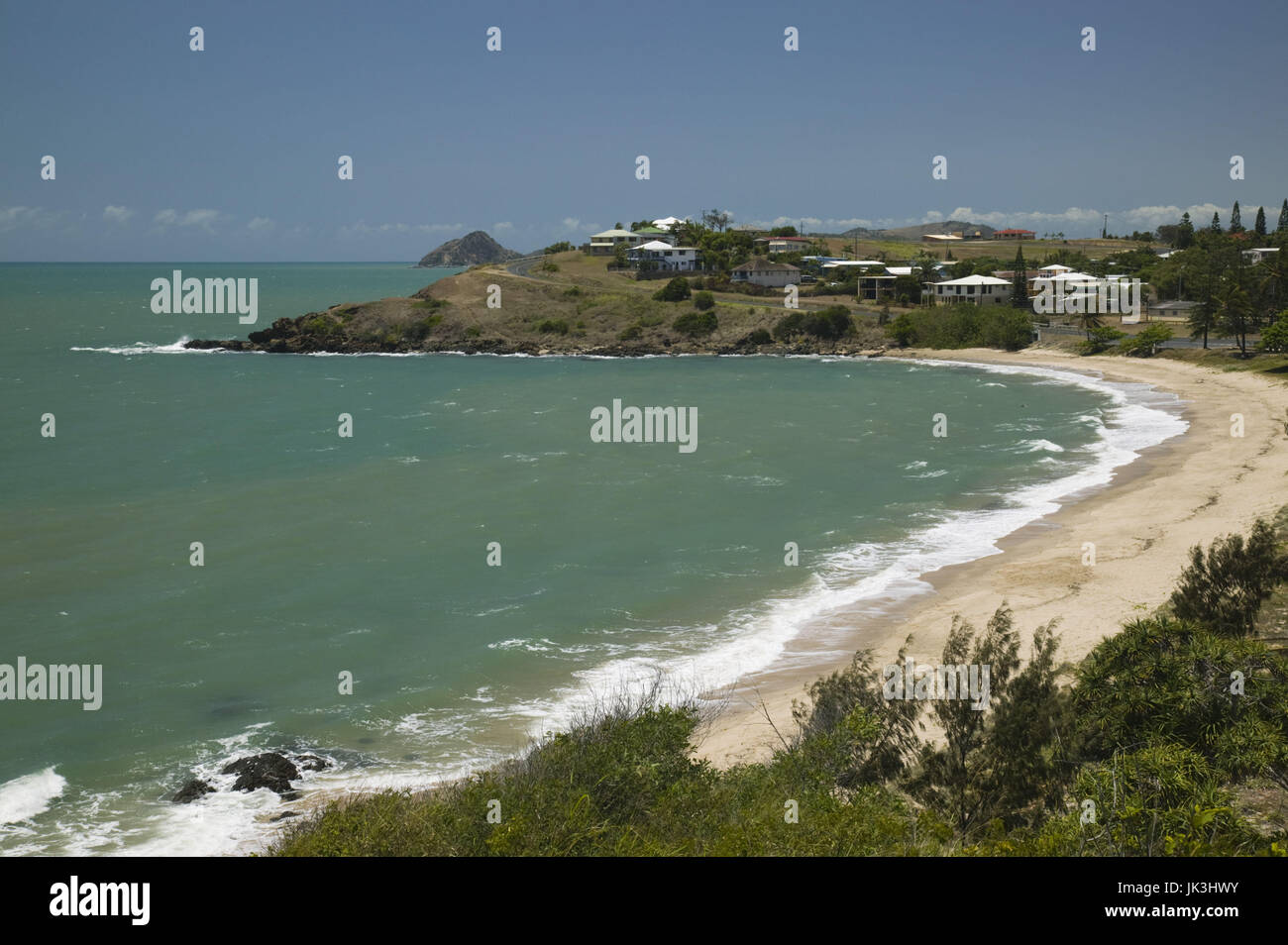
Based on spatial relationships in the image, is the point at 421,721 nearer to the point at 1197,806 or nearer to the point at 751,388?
the point at 1197,806

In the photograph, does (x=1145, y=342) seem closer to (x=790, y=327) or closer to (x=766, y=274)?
(x=790, y=327)

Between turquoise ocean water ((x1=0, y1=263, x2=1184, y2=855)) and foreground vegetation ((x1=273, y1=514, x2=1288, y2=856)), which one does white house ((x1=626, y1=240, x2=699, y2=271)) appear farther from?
foreground vegetation ((x1=273, y1=514, x2=1288, y2=856))

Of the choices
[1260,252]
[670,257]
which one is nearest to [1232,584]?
[1260,252]

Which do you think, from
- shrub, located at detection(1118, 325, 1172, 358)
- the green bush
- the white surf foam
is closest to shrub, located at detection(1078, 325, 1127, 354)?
shrub, located at detection(1118, 325, 1172, 358)

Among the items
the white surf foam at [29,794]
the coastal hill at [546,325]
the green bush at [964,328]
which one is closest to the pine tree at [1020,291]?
the green bush at [964,328]

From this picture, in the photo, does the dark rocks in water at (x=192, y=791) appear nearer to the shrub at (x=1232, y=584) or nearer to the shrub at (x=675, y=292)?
the shrub at (x=1232, y=584)
